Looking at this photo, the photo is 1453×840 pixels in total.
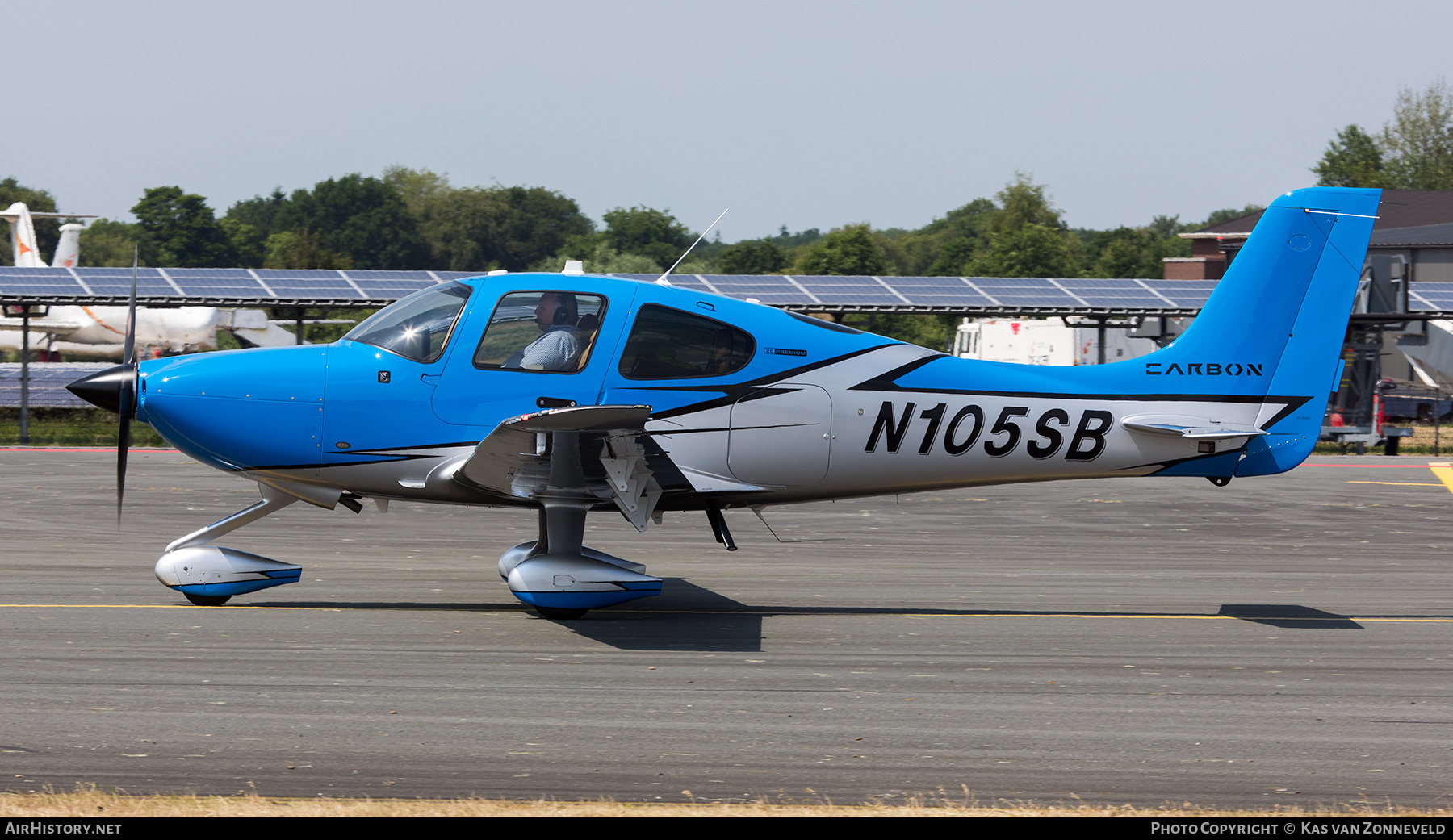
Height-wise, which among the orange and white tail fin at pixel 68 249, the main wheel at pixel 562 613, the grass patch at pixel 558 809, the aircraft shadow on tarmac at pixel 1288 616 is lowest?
the main wheel at pixel 562 613

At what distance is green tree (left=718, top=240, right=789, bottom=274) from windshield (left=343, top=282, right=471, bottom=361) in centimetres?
7840

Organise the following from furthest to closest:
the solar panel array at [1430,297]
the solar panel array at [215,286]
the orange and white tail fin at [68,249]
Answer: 1. the orange and white tail fin at [68,249]
2. the solar panel array at [1430,297]
3. the solar panel array at [215,286]

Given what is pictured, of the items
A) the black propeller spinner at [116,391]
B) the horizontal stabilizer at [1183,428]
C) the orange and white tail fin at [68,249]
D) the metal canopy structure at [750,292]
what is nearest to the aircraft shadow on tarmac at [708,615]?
the horizontal stabilizer at [1183,428]

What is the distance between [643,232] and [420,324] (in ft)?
337

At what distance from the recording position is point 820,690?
693cm

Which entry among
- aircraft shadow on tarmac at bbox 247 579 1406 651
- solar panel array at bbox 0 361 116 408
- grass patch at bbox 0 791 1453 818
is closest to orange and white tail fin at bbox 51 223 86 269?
solar panel array at bbox 0 361 116 408

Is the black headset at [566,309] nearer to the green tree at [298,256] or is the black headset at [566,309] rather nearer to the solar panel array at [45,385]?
the solar panel array at [45,385]

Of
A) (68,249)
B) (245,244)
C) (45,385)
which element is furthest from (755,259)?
(245,244)

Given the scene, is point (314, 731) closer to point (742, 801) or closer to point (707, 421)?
point (742, 801)

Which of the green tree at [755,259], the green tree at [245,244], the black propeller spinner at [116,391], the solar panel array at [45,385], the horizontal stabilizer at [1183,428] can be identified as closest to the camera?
the black propeller spinner at [116,391]

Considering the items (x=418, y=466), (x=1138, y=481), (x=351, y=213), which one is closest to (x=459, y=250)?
(x=351, y=213)

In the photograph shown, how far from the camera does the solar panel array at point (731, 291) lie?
2722 cm

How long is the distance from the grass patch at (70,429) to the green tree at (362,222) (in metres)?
84.6

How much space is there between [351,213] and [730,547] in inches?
5051
